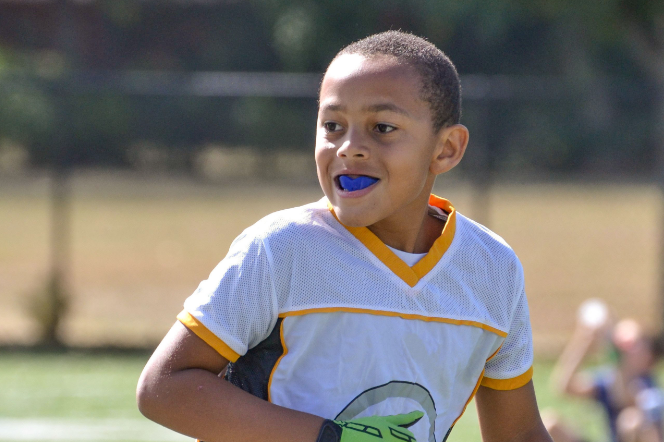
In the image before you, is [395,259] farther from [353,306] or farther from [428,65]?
[428,65]

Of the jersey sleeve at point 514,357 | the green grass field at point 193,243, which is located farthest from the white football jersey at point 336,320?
the green grass field at point 193,243

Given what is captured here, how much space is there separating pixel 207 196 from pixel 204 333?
624 inches

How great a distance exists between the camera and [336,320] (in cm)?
176

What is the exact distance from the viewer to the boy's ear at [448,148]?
193 centimetres

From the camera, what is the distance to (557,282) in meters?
11.9

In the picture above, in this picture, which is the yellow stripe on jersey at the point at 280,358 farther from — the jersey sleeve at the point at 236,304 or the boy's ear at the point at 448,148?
the boy's ear at the point at 448,148

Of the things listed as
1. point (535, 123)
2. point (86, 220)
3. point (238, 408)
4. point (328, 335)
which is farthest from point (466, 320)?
point (86, 220)

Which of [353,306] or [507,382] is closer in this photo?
[353,306]

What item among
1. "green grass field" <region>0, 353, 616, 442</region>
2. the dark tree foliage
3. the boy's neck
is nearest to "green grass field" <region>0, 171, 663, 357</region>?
"green grass field" <region>0, 353, 616, 442</region>

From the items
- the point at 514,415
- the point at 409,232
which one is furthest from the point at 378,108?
the point at 514,415

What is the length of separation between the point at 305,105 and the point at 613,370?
246 inches

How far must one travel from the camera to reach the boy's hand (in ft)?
5.41

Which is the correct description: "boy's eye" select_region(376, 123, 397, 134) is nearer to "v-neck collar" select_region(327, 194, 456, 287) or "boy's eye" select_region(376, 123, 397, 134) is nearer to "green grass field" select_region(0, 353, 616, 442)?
"v-neck collar" select_region(327, 194, 456, 287)

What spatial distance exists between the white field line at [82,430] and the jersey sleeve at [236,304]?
13.9ft
